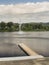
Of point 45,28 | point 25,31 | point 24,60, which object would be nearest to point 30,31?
point 25,31

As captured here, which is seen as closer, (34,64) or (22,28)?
(34,64)

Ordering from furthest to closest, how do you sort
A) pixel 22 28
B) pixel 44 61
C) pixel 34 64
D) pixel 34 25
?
pixel 22 28 → pixel 34 25 → pixel 44 61 → pixel 34 64

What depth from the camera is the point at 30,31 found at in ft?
196

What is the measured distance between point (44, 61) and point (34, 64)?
0.67 meters

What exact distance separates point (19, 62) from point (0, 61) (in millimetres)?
724

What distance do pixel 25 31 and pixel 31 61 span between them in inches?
1993

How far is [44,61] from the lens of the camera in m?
8.98

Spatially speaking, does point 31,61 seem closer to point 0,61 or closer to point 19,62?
point 19,62

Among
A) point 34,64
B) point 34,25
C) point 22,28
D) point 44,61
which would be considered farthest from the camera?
point 22,28

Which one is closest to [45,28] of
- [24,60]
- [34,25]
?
[34,25]

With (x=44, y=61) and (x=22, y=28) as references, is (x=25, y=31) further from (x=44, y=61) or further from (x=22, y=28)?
(x=44, y=61)

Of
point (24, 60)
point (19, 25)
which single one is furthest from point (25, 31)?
point (24, 60)

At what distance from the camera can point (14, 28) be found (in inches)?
2244

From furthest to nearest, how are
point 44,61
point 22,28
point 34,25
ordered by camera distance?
point 22,28
point 34,25
point 44,61
